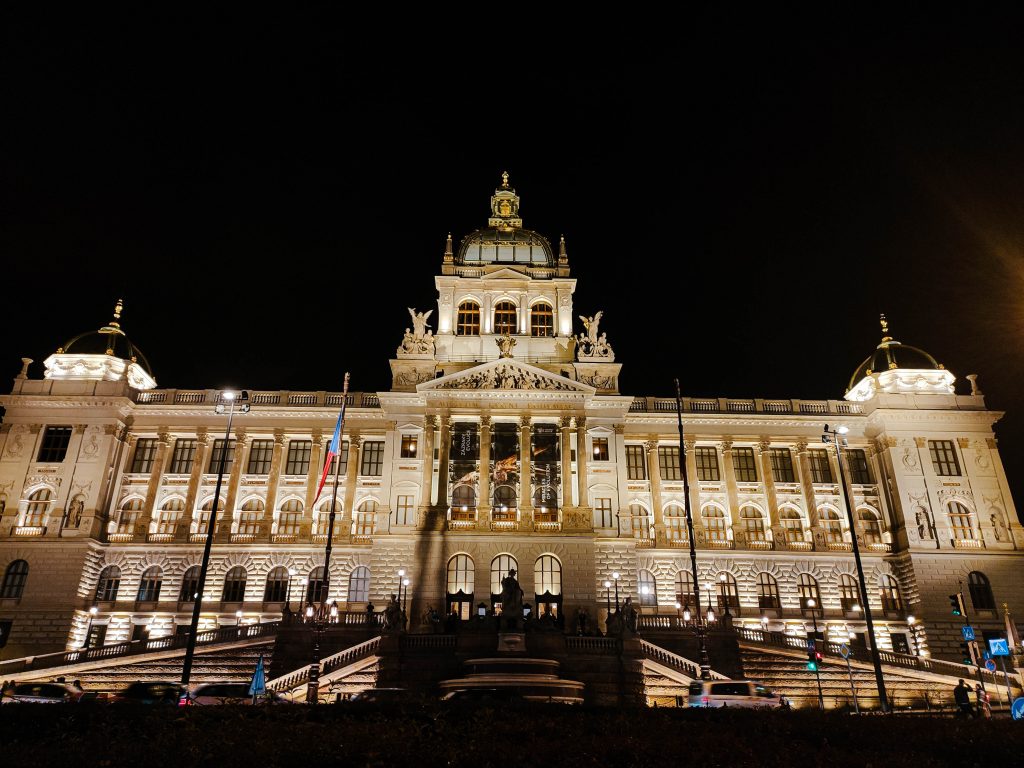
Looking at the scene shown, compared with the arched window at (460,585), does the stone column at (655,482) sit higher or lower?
higher

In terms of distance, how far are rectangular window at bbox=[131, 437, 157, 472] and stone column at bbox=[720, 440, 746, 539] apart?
145 ft

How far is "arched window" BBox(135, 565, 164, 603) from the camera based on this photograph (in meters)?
52.4

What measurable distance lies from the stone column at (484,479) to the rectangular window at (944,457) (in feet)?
111

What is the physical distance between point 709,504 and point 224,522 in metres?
36.7

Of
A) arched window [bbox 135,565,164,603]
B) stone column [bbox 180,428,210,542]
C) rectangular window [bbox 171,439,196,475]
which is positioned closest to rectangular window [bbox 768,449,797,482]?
stone column [bbox 180,428,210,542]

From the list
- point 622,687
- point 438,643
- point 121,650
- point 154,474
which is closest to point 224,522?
point 154,474

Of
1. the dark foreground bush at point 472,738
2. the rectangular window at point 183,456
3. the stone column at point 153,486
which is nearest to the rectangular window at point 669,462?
the rectangular window at point 183,456

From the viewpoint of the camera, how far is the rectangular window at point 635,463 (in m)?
58.3

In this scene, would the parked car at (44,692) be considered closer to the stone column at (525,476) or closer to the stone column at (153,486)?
the stone column at (153,486)

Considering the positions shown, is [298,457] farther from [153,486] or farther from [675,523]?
[675,523]

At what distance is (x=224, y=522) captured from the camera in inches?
2159

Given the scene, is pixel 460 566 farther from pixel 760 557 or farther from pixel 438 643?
pixel 760 557

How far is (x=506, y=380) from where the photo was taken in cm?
5588

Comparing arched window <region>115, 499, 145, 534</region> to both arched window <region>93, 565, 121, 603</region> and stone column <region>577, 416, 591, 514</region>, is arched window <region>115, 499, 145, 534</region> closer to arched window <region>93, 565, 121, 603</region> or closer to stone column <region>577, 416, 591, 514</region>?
arched window <region>93, 565, 121, 603</region>
